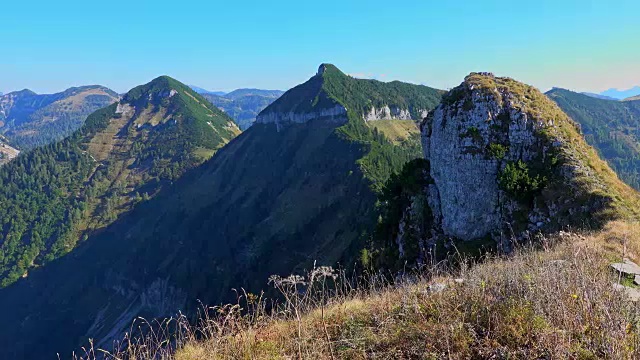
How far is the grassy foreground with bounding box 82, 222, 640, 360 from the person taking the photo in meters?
4.96

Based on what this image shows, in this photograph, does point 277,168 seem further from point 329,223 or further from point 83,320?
point 83,320

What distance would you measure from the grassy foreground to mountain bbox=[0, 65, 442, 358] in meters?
70.4

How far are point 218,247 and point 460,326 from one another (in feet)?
500

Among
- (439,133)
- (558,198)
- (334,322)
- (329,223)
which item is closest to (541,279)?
(334,322)

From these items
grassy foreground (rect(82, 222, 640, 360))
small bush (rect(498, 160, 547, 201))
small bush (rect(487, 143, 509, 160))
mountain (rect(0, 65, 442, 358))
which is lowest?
mountain (rect(0, 65, 442, 358))

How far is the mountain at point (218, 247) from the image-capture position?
10675cm

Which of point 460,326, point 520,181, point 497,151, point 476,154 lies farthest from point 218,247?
point 460,326

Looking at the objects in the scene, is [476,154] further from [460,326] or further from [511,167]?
[460,326]

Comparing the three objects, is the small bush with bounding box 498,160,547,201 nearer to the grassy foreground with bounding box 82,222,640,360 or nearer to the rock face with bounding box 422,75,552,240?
the rock face with bounding box 422,75,552,240

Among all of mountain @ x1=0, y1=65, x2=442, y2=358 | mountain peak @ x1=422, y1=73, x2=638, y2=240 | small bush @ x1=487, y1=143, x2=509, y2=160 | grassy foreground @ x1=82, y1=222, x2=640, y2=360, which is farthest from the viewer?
mountain @ x1=0, y1=65, x2=442, y2=358

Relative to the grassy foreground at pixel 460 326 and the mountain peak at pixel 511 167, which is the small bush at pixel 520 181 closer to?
the mountain peak at pixel 511 167

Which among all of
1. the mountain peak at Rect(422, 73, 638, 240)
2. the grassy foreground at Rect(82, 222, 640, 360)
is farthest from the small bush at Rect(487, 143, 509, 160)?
the grassy foreground at Rect(82, 222, 640, 360)

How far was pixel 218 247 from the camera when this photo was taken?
491 feet

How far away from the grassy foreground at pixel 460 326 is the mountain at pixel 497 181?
497 inches
